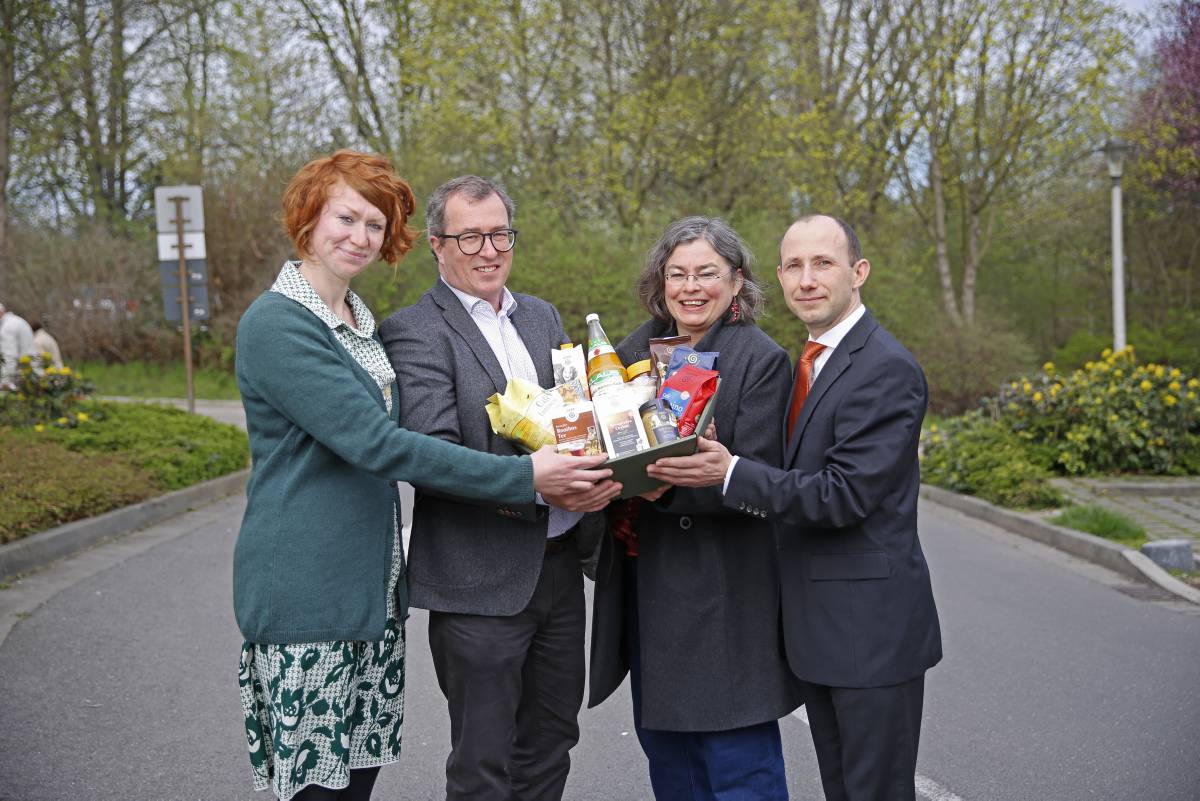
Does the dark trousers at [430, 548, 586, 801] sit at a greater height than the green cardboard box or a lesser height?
lesser

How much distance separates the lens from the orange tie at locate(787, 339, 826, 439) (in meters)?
3.20

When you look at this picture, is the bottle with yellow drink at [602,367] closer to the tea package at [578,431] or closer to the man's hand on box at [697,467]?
the tea package at [578,431]

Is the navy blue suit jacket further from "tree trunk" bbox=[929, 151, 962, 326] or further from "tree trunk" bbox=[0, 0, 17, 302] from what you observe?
"tree trunk" bbox=[929, 151, 962, 326]

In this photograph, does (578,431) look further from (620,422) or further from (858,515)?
(858,515)

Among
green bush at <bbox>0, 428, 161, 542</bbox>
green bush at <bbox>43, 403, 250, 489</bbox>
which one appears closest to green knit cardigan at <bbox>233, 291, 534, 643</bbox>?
green bush at <bbox>0, 428, 161, 542</bbox>

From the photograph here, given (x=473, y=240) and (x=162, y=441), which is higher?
(x=473, y=240)

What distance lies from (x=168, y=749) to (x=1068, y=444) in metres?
10.6

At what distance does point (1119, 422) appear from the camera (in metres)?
12.3

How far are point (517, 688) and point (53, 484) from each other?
24.9 feet

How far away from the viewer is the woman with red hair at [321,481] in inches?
112

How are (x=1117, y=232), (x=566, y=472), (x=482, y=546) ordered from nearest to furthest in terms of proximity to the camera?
(x=566, y=472), (x=482, y=546), (x=1117, y=232)

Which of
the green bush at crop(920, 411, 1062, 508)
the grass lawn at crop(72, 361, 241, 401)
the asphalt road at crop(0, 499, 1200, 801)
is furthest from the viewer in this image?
the grass lawn at crop(72, 361, 241, 401)

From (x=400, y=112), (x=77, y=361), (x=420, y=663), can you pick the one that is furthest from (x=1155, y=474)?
(x=77, y=361)

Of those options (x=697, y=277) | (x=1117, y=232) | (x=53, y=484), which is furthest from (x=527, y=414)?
(x=1117, y=232)
